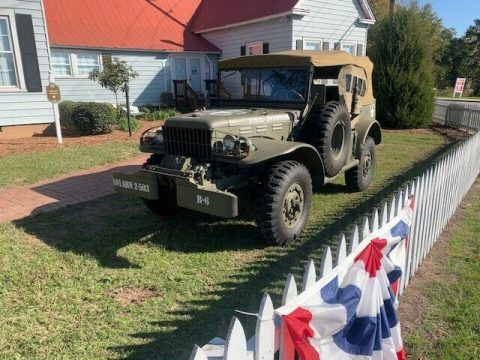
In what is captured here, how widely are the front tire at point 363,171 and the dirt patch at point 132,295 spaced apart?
4004mm

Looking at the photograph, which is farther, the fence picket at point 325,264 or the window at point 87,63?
the window at point 87,63

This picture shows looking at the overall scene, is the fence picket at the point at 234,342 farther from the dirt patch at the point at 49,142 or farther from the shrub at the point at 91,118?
the shrub at the point at 91,118

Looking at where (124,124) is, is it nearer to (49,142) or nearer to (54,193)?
(49,142)

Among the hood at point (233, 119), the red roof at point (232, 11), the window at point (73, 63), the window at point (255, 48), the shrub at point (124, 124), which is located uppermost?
the red roof at point (232, 11)

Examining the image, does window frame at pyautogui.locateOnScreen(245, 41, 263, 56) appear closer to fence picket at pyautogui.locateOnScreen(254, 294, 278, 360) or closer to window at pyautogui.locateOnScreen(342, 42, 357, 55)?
window at pyautogui.locateOnScreen(342, 42, 357, 55)

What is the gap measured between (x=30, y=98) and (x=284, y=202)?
933 centimetres

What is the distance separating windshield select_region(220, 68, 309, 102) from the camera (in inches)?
207

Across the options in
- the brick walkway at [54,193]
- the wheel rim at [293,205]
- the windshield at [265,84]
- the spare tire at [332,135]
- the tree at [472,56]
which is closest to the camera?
the wheel rim at [293,205]

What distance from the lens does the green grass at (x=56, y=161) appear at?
23.4 feet

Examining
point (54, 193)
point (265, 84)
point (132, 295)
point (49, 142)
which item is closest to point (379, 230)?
point (132, 295)

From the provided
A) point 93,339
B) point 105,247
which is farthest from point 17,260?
point 93,339

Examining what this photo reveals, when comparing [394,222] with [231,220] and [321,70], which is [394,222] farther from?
[321,70]

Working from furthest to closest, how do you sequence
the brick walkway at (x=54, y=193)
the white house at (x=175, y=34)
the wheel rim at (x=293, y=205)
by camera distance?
1. the white house at (x=175, y=34)
2. the brick walkway at (x=54, y=193)
3. the wheel rim at (x=293, y=205)

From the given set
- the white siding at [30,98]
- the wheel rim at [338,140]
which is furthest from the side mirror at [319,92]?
the white siding at [30,98]
